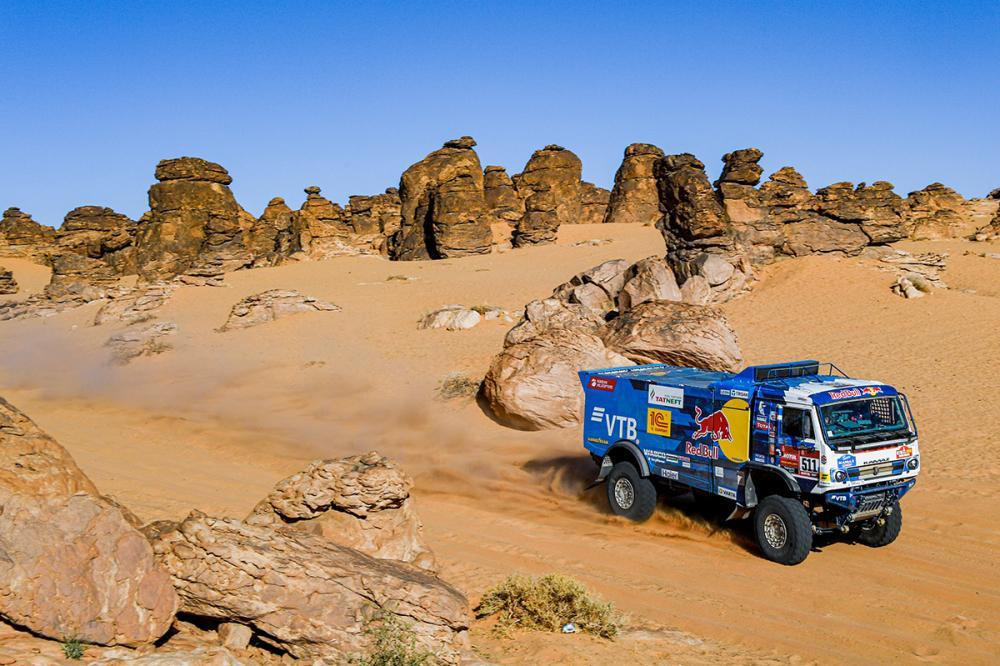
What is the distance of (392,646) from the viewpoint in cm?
592

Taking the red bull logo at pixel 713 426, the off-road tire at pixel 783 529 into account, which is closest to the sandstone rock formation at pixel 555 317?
the red bull logo at pixel 713 426

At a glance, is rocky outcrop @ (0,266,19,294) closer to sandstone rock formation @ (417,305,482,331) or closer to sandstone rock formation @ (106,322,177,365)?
sandstone rock formation @ (106,322,177,365)

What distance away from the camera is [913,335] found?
25.2 metres

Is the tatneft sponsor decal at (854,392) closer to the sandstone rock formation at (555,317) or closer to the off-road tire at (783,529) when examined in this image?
the off-road tire at (783,529)

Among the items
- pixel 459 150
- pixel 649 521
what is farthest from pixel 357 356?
pixel 459 150

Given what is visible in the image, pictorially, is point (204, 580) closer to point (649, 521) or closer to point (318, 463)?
point (318, 463)

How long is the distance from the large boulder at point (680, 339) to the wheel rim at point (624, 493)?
28.9 feet

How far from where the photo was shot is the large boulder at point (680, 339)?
810 inches

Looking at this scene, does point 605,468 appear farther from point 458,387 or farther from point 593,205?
point 593,205

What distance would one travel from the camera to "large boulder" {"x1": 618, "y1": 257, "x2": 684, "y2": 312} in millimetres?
27734

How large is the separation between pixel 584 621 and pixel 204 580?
374 centimetres

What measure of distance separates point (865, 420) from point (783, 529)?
181 centimetres

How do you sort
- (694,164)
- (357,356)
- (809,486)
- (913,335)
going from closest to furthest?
(809,486) → (913,335) → (357,356) → (694,164)

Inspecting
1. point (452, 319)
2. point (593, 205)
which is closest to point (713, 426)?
point (452, 319)
